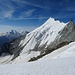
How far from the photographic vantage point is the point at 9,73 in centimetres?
1506

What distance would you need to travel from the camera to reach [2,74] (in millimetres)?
14953

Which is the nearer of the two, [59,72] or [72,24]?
[59,72]

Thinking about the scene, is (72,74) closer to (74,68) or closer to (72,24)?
(74,68)

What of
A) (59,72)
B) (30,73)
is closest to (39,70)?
(30,73)

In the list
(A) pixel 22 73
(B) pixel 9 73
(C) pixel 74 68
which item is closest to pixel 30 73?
(A) pixel 22 73

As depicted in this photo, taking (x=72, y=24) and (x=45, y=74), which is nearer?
(x=45, y=74)

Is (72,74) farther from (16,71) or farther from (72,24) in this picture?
(72,24)

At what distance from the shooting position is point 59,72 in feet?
48.2

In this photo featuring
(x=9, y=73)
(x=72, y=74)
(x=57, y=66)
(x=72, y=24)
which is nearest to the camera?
(x=72, y=74)

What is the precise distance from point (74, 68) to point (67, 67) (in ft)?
2.48

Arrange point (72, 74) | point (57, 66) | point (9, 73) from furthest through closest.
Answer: point (57, 66) < point (9, 73) < point (72, 74)

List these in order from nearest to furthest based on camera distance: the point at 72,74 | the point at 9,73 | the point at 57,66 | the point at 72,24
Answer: the point at 72,74
the point at 9,73
the point at 57,66
the point at 72,24

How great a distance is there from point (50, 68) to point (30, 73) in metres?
2.37

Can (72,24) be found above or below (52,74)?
above
